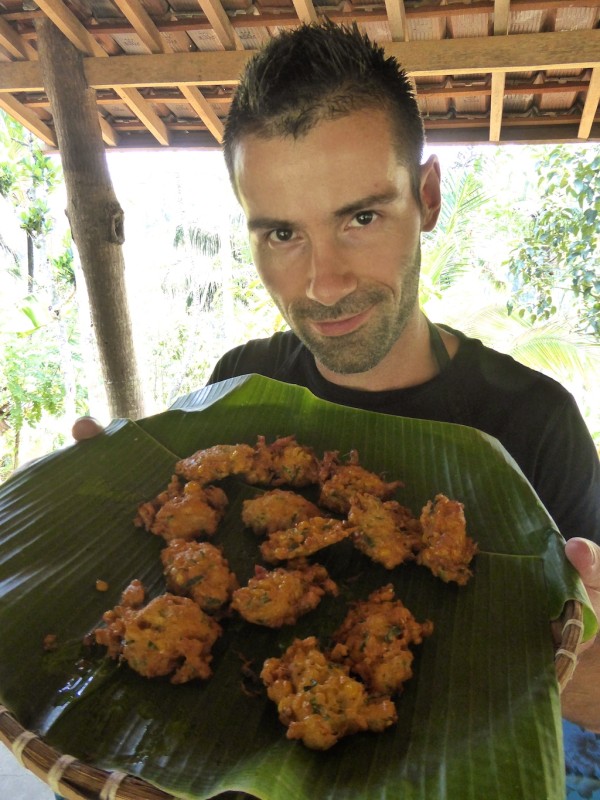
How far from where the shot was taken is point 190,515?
1.61 metres

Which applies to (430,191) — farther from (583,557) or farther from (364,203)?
(583,557)

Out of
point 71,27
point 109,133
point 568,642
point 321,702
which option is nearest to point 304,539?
point 321,702

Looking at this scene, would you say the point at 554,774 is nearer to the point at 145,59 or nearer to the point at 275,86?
the point at 275,86

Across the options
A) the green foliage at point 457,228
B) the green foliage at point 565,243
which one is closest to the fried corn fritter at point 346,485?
the green foliage at point 565,243

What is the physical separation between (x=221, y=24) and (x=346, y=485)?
275 centimetres

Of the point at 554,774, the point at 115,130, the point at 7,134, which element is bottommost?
the point at 554,774

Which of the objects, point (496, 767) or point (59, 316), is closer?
point (496, 767)

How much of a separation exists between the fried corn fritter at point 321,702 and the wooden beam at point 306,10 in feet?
9.89

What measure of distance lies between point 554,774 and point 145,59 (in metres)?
3.87

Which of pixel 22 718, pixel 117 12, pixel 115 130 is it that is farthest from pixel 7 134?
pixel 22 718

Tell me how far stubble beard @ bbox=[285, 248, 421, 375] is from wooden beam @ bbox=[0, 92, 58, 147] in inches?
126

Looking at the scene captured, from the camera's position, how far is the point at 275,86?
181cm

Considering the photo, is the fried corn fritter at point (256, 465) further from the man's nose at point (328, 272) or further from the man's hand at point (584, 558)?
the man's hand at point (584, 558)

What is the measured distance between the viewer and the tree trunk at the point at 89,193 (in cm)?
348
